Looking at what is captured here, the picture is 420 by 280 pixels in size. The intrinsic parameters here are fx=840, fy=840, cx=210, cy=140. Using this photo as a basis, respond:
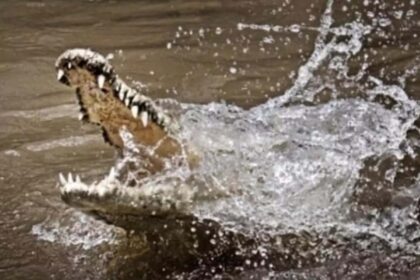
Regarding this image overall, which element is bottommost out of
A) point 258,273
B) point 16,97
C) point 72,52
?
point 258,273

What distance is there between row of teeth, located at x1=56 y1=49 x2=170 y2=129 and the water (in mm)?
167

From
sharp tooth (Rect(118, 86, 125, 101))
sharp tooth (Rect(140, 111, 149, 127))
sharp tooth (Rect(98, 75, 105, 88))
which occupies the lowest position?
sharp tooth (Rect(140, 111, 149, 127))

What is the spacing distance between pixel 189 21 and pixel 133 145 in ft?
8.13

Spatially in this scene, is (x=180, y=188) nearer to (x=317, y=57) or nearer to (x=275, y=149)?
(x=275, y=149)

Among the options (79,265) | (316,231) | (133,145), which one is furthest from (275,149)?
(79,265)

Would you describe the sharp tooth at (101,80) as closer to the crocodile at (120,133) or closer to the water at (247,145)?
the crocodile at (120,133)

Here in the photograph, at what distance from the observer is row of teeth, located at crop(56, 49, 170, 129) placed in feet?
8.79

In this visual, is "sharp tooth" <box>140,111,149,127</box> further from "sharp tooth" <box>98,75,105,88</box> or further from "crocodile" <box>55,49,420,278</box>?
"sharp tooth" <box>98,75,105,88</box>

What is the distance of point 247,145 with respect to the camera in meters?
3.21

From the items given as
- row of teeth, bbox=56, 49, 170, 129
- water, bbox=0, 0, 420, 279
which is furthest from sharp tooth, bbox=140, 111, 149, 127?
water, bbox=0, 0, 420, 279

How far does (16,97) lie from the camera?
4305mm

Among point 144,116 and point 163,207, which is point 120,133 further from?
point 163,207

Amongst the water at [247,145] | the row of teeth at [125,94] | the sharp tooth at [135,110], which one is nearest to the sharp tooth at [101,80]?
the row of teeth at [125,94]

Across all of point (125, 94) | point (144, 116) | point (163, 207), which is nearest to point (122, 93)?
point (125, 94)
